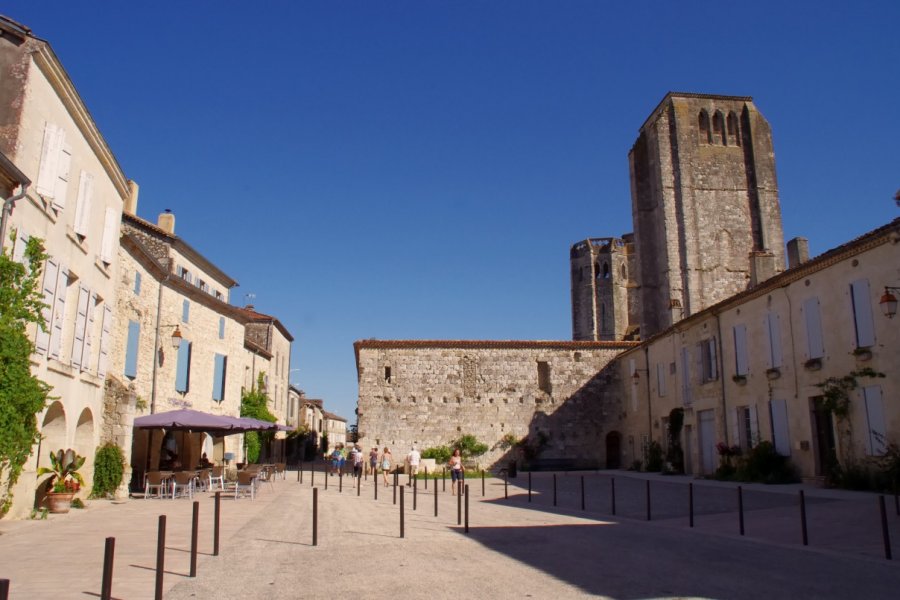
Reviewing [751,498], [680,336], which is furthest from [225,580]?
[680,336]

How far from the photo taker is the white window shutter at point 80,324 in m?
13.6

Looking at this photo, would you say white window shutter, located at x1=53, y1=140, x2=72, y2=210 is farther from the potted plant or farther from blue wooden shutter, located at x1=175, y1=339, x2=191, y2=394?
blue wooden shutter, located at x1=175, y1=339, x2=191, y2=394

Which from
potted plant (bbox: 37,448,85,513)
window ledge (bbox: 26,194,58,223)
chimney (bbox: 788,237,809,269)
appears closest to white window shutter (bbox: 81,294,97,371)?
potted plant (bbox: 37,448,85,513)

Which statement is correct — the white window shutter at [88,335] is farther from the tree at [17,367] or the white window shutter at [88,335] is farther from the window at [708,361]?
the window at [708,361]

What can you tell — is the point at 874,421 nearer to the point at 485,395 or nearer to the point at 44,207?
the point at 44,207

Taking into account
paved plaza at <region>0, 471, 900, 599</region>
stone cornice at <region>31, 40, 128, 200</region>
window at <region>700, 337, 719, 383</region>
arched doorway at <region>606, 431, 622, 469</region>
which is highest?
stone cornice at <region>31, 40, 128, 200</region>

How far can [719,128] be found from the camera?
121 feet

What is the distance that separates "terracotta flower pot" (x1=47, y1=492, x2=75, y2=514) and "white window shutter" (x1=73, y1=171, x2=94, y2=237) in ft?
16.0

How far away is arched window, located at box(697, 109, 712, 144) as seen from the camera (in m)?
36.6

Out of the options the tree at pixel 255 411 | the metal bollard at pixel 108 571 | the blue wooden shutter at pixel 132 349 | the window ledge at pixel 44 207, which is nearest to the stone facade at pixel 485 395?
the tree at pixel 255 411

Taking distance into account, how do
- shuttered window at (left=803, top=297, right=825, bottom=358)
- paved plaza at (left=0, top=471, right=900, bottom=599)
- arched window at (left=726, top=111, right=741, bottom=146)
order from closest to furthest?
paved plaza at (left=0, top=471, right=900, bottom=599), shuttered window at (left=803, top=297, right=825, bottom=358), arched window at (left=726, top=111, right=741, bottom=146)

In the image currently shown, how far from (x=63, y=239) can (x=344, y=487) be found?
39.7 ft

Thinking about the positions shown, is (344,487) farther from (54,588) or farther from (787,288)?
(54,588)

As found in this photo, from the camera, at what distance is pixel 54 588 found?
642 cm
